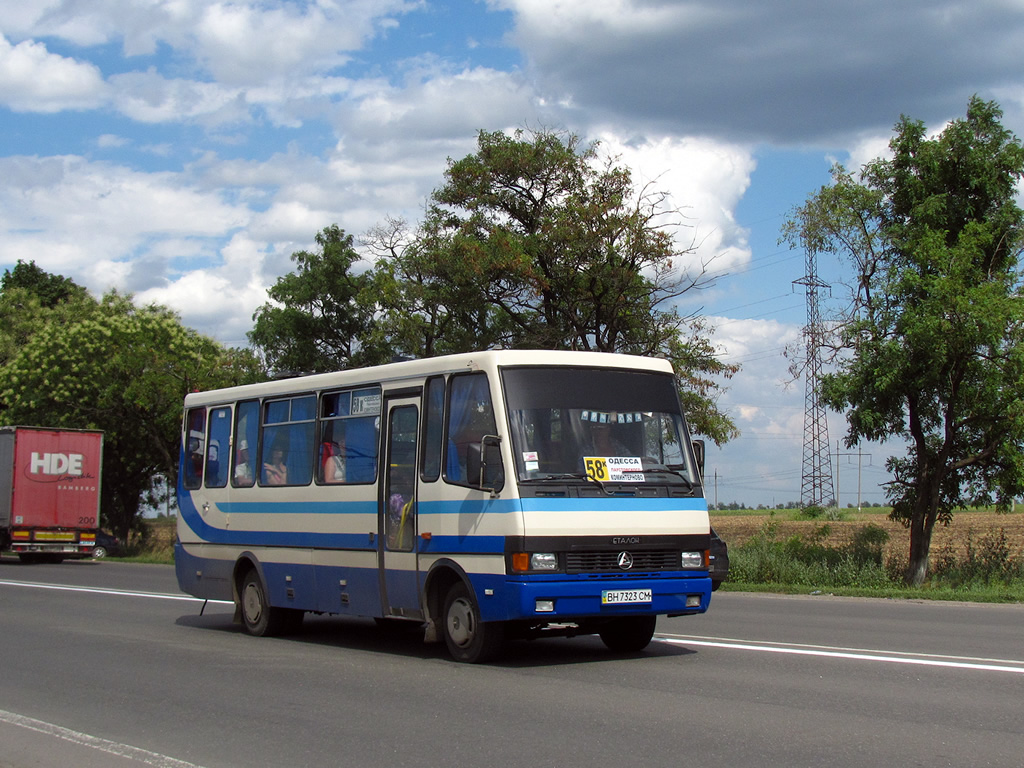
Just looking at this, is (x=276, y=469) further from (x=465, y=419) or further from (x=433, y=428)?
(x=465, y=419)

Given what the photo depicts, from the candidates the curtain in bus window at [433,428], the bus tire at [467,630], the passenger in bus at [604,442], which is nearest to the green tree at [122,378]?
the curtain in bus window at [433,428]

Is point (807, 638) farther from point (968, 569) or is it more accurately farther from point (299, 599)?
point (968, 569)

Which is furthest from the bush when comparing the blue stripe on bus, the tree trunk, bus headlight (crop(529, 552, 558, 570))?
bus headlight (crop(529, 552, 558, 570))

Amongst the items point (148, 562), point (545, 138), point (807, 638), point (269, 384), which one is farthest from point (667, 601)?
point (148, 562)

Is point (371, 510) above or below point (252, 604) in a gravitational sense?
above

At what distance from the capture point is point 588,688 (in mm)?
9453

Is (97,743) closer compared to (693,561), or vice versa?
(97,743)

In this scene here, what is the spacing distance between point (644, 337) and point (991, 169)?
959 cm

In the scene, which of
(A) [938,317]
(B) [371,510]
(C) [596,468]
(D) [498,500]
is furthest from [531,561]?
(A) [938,317]

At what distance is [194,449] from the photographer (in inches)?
636

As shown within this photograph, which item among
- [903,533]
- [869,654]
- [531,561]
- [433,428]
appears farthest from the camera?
[903,533]

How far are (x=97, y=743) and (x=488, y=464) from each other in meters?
4.12

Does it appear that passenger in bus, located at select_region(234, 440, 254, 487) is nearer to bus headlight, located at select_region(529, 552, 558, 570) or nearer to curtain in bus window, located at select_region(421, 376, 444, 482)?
curtain in bus window, located at select_region(421, 376, 444, 482)

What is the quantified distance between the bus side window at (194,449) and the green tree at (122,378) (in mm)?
28646
